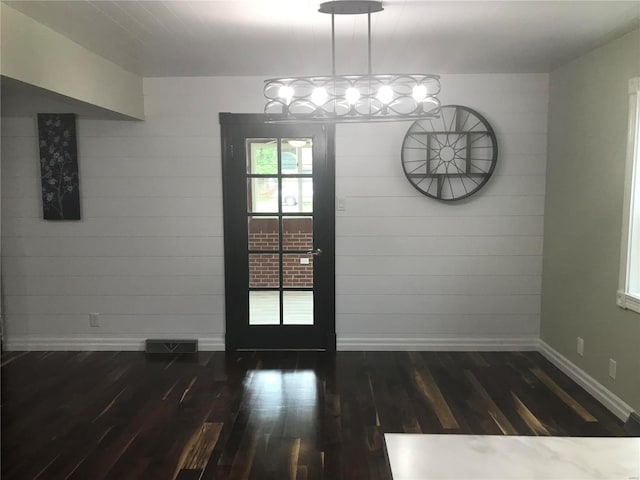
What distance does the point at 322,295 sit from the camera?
4.58 meters

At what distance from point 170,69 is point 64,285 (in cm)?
218

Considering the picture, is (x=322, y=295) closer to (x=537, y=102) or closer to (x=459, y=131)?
(x=459, y=131)

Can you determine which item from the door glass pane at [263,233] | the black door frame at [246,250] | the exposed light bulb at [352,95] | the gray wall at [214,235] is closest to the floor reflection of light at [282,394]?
the black door frame at [246,250]

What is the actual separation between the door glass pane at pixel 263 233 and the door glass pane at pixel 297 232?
3.2 inches

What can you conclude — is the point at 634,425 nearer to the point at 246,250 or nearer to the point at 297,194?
the point at 297,194

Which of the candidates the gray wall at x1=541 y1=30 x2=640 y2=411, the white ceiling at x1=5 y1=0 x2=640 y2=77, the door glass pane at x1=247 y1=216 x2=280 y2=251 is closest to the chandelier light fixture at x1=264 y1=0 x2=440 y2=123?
the white ceiling at x1=5 y1=0 x2=640 y2=77

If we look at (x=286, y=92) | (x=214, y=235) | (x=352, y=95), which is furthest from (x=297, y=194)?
(x=352, y=95)

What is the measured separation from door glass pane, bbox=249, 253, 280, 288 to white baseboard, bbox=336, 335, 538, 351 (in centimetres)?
80

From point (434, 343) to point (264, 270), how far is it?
1672 mm

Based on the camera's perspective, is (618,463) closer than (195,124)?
Yes

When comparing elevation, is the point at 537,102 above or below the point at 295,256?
above

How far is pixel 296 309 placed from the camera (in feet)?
15.1

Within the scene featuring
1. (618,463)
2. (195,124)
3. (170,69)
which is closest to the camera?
(618,463)

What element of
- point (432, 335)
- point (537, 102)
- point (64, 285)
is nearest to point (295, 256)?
point (432, 335)
